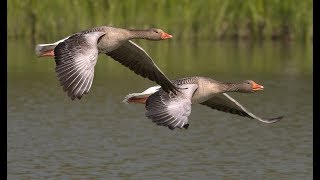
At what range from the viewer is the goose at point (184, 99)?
1343 centimetres

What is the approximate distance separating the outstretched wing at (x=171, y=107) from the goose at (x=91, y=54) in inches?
5.4

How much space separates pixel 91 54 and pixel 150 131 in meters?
7.36

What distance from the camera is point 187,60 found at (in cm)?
2964

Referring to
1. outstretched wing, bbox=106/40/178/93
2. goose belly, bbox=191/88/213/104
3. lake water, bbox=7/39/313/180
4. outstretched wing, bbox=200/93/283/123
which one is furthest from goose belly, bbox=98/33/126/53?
lake water, bbox=7/39/313/180

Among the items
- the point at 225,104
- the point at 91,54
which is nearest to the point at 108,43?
the point at 91,54

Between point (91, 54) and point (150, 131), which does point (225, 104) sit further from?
point (150, 131)

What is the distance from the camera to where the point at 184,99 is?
1391 centimetres

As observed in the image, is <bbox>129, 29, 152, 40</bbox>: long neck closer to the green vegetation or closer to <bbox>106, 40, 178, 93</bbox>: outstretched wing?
<bbox>106, 40, 178, 93</bbox>: outstretched wing

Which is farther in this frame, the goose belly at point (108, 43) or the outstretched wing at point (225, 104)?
the outstretched wing at point (225, 104)

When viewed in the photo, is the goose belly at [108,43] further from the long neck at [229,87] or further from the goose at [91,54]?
the long neck at [229,87]

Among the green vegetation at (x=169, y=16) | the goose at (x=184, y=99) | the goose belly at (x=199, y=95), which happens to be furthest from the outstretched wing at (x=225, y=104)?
the green vegetation at (x=169, y=16)

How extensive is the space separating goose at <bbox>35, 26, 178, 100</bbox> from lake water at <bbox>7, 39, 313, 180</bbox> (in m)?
2.30

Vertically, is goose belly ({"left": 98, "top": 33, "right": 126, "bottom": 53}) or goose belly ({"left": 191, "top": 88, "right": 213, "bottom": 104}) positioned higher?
goose belly ({"left": 98, "top": 33, "right": 126, "bottom": 53})

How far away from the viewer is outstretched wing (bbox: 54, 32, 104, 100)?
12742 millimetres
